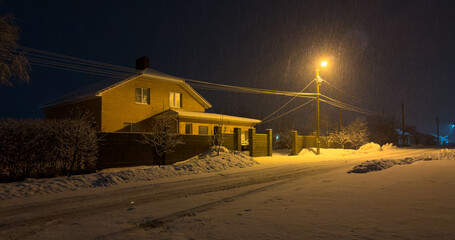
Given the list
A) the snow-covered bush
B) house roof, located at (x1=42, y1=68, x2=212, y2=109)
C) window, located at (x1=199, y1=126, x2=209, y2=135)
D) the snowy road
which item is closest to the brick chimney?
house roof, located at (x1=42, y1=68, x2=212, y2=109)

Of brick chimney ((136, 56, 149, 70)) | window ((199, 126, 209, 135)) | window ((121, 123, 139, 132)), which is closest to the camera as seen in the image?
window ((121, 123, 139, 132))

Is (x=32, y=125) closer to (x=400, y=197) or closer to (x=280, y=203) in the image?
(x=280, y=203)

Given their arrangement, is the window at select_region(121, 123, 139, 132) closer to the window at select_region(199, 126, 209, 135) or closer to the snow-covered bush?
the window at select_region(199, 126, 209, 135)

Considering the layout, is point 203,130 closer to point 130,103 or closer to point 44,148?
point 130,103

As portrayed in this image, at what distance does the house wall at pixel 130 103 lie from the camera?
22188 millimetres

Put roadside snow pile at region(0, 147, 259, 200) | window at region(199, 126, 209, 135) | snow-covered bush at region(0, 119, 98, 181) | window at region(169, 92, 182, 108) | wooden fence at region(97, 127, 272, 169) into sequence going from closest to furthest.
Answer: roadside snow pile at region(0, 147, 259, 200), snow-covered bush at region(0, 119, 98, 181), wooden fence at region(97, 127, 272, 169), window at region(199, 126, 209, 135), window at region(169, 92, 182, 108)

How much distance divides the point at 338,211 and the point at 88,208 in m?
5.70

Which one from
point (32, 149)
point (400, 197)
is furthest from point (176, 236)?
point (32, 149)

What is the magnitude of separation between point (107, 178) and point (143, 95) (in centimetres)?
1452

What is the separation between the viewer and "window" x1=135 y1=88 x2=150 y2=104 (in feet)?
80.1

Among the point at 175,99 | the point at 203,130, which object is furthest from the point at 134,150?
the point at 175,99

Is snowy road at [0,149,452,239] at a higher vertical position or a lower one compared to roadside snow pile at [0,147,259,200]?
lower

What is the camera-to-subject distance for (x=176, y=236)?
479 cm

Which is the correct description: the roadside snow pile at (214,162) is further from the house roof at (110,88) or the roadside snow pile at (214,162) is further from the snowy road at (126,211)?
the house roof at (110,88)
